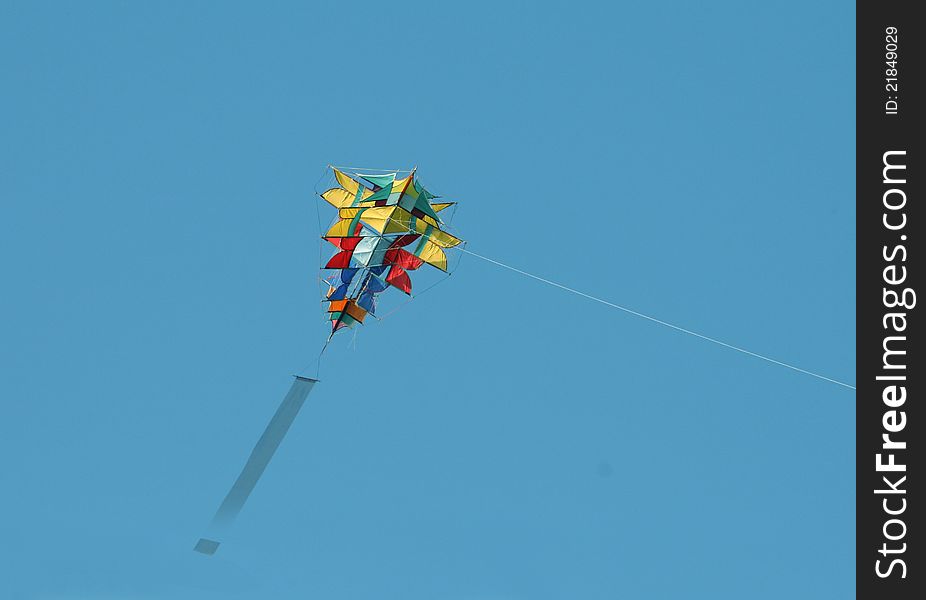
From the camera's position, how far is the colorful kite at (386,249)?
47.5 metres

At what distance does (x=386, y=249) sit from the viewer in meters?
47.5

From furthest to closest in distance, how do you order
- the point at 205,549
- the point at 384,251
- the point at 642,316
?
1. the point at 384,251
2. the point at 205,549
3. the point at 642,316

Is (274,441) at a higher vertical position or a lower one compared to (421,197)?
lower

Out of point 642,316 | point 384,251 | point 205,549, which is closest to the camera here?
point 642,316

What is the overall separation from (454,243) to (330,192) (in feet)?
16.6

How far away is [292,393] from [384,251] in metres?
5.58

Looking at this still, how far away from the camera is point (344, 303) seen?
1879 inches

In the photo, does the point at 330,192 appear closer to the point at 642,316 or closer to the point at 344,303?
the point at 344,303

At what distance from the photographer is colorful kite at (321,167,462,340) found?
47.5 m

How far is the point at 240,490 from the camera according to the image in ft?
147
